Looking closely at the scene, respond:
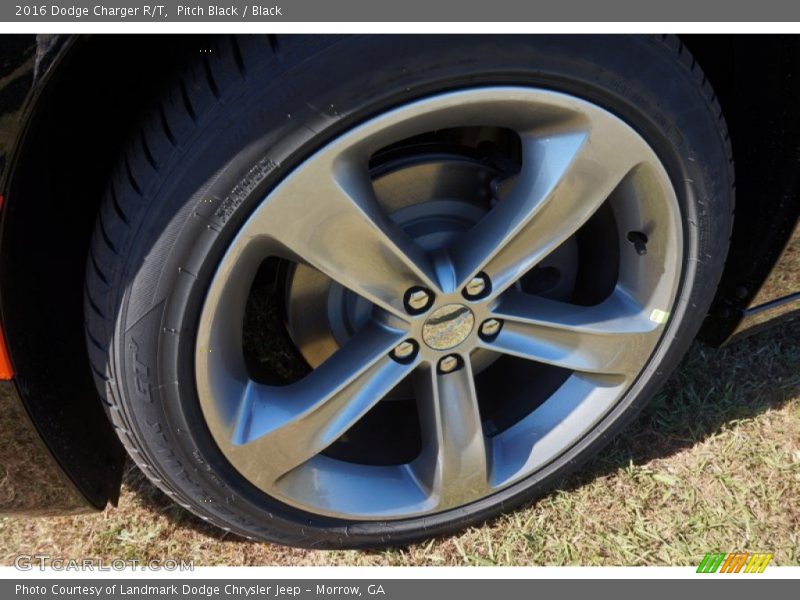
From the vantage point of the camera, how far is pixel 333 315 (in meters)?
1.78

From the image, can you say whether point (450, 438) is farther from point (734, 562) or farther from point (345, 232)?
point (734, 562)

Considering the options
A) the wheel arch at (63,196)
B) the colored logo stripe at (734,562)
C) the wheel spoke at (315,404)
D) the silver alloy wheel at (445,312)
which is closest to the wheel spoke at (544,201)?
the silver alloy wheel at (445,312)

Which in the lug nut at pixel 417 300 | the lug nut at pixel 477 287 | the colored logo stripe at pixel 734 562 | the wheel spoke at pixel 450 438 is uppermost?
the lug nut at pixel 417 300

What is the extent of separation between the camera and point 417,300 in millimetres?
1570

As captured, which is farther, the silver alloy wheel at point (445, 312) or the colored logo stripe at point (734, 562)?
the colored logo stripe at point (734, 562)

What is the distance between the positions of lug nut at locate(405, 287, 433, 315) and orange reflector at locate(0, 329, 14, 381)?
700 millimetres

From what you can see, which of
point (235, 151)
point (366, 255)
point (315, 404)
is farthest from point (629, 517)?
point (235, 151)

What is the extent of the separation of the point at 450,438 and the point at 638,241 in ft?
1.83

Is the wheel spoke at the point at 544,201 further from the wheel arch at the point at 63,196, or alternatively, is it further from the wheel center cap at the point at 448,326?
the wheel arch at the point at 63,196

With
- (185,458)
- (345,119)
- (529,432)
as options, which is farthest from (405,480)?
(345,119)

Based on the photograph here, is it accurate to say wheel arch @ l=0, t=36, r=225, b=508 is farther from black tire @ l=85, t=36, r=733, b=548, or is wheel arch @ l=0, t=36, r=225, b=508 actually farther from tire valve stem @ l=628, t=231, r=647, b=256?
tire valve stem @ l=628, t=231, r=647, b=256

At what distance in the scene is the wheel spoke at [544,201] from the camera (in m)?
1.47

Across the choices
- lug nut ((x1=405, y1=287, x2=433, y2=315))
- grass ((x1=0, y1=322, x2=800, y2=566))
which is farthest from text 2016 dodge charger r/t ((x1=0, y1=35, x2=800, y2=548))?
grass ((x1=0, y1=322, x2=800, y2=566))

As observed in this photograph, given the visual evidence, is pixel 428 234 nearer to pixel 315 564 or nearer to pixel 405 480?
pixel 405 480
